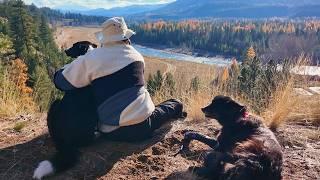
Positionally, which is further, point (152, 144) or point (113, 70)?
point (152, 144)

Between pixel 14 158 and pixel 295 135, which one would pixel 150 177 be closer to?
pixel 14 158

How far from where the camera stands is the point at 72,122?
4.64 m

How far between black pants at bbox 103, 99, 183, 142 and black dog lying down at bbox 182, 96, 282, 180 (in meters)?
0.45

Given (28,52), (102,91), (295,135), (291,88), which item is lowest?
(28,52)

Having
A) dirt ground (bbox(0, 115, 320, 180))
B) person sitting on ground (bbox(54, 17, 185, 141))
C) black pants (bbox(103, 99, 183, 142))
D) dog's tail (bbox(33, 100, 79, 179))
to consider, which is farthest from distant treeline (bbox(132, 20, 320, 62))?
dog's tail (bbox(33, 100, 79, 179))

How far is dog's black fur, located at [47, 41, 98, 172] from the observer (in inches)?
Result: 182

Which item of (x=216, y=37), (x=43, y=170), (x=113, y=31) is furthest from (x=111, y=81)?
(x=216, y=37)

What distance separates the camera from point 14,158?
4.70 meters

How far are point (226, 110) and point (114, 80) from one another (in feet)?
4.36

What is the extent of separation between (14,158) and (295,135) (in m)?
3.55

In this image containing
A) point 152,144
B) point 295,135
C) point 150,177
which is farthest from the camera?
point 295,135

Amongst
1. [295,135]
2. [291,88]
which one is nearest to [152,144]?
[295,135]

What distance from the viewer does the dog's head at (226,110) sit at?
490 cm

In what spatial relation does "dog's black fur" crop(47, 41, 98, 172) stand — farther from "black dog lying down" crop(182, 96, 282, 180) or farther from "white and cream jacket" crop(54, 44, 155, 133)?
"black dog lying down" crop(182, 96, 282, 180)
